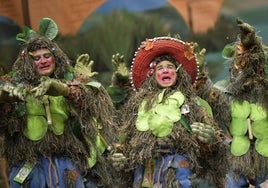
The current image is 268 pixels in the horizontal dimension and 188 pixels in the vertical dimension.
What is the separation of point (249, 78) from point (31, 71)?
1.20 metres

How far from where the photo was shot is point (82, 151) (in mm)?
3166

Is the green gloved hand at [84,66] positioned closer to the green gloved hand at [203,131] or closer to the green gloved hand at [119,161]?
the green gloved hand at [119,161]

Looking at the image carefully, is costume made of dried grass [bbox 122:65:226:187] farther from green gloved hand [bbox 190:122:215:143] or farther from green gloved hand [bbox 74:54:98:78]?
green gloved hand [bbox 74:54:98:78]

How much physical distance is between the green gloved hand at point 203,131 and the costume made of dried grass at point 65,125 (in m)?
0.58

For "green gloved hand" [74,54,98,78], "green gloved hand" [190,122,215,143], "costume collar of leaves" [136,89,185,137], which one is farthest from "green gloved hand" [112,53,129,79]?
"green gloved hand" [190,122,215,143]

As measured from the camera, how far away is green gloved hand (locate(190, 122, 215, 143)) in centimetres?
296

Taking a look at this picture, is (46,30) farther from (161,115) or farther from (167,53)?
(161,115)

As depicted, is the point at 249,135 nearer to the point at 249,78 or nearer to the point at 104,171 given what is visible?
the point at 249,78

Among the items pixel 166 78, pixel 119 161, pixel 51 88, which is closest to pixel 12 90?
pixel 51 88

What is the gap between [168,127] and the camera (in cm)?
299

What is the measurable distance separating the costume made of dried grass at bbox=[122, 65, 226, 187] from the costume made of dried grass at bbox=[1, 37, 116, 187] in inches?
7.9

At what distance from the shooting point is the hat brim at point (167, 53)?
3129 mm

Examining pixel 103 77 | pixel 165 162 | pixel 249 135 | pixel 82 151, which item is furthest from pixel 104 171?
pixel 103 77

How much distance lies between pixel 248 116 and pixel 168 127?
0.57 metres
